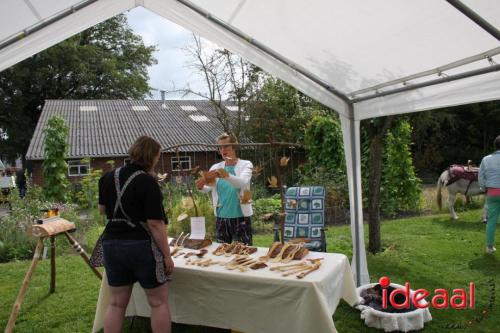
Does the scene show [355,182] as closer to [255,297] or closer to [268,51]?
[268,51]

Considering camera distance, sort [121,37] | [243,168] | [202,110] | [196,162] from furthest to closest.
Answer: [121,37]
[202,110]
[196,162]
[243,168]

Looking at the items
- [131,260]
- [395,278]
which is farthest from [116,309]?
[395,278]

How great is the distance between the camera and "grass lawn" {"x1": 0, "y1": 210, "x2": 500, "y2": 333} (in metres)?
3.51

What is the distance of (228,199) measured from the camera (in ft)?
11.7

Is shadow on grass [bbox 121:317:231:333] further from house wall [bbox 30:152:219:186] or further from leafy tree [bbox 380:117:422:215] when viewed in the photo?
house wall [bbox 30:152:219:186]

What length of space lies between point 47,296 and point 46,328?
88 cm

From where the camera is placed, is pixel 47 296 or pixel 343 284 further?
pixel 47 296

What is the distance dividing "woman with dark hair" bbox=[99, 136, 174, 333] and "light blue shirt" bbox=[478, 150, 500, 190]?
14.2 ft

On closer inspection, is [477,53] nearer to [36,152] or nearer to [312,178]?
[312,178]

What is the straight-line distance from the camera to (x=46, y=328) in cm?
362

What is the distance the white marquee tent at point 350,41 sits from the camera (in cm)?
259

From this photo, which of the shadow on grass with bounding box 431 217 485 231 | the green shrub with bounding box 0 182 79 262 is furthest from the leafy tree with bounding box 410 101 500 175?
the green shrub with bounding box 0 182 79 262

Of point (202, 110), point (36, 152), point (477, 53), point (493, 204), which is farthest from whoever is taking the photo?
point (202, 110)

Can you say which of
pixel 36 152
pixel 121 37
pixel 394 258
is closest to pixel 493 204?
pixel 394 258
